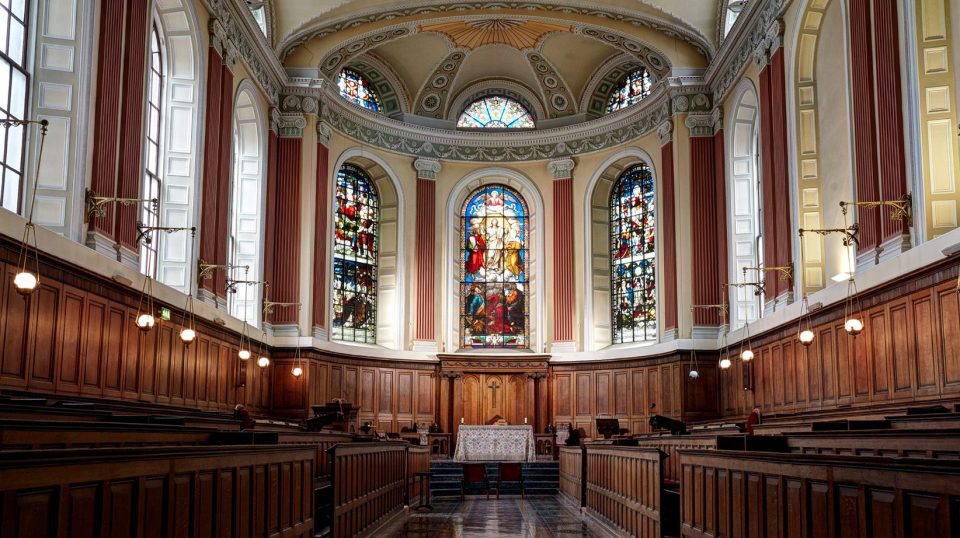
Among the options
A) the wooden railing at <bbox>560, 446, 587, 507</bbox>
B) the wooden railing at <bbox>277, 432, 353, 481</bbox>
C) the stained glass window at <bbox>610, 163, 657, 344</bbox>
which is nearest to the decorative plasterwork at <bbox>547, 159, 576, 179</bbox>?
the stained glass window at <bbox>610, 163, 657, 344</bbox>

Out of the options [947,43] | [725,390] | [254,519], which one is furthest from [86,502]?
[725,390]

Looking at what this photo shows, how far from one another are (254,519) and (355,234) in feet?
75.5

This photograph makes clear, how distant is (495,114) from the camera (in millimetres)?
33500

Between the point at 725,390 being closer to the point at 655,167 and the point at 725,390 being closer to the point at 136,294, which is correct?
the point at 655,167

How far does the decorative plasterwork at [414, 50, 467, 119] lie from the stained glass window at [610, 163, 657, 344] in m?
6.64

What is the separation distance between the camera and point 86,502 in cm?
506

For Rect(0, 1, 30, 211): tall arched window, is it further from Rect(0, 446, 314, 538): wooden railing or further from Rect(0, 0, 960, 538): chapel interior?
Rect(0, 446, 314, 538): wooden railing

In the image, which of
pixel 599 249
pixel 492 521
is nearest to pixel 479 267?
pixel 599 249

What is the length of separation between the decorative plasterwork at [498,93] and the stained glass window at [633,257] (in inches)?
165

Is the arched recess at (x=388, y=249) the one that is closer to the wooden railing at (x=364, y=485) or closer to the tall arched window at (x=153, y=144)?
the tall arched window at (x=153, y=144)

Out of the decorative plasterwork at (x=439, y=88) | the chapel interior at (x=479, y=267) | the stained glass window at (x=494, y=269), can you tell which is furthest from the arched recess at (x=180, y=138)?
the stained glass window at (x=494, y=269)

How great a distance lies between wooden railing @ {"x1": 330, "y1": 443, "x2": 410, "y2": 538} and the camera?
1157 centimetres

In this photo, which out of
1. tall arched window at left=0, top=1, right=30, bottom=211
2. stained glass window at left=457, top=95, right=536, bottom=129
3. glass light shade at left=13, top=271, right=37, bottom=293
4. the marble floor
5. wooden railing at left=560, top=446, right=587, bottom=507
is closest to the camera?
glass light shade at left=13, top=271, right=37, bottom=293

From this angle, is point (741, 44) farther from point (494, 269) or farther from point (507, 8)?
point (494, 269)
